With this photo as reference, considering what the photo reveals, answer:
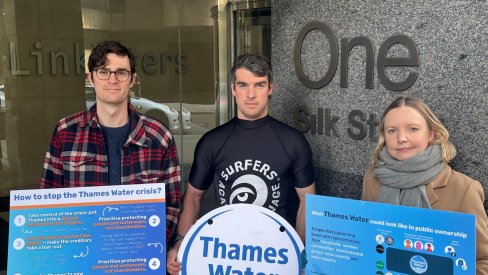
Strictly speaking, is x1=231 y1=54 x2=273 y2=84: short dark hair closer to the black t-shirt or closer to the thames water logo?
the black t-shirt

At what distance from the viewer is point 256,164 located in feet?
9.00

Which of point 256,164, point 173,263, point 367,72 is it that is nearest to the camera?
point 173,263

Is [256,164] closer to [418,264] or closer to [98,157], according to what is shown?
[98,157]

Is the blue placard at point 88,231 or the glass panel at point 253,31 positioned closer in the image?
the blue placard at point 88,231

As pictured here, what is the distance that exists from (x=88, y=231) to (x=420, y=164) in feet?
4.95

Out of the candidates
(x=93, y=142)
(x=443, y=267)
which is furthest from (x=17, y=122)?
(x=443, y=267)

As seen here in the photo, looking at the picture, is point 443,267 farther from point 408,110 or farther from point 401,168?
point 408,110

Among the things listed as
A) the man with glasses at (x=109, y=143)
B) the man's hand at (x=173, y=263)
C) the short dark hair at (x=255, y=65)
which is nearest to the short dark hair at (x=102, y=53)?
the man with glasses at (x=109, y=143)

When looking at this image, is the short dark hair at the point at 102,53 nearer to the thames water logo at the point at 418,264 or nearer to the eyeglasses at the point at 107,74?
the eyeglasses at the point at 107,74

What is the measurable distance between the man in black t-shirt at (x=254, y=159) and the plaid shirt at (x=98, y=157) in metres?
0.23

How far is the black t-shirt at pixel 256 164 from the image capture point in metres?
2.73

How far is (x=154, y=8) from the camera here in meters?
6.57

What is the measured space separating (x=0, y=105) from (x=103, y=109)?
403 cm

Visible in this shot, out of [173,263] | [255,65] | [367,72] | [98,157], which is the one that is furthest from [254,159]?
[367,72]
